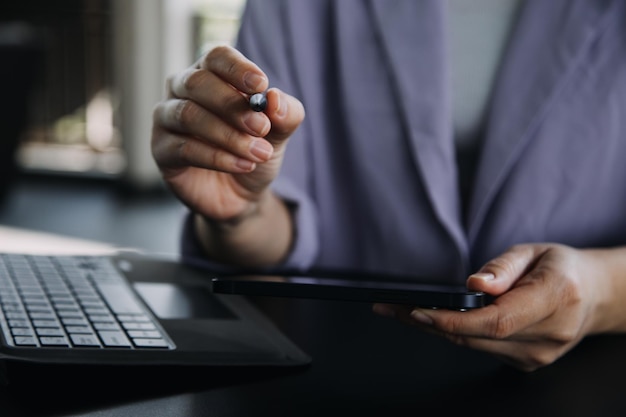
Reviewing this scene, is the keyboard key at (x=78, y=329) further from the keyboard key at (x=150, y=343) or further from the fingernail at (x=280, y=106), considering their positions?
A: the fingernail at (x=280, y=106)

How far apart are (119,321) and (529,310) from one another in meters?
0.24

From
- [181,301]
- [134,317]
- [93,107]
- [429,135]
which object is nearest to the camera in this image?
[134,317]

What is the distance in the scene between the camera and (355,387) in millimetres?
492

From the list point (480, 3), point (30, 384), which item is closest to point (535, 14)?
point (480, 3)

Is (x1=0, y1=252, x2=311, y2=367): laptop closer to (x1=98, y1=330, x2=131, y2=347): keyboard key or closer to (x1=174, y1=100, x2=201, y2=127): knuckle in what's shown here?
(x1=98, y1=330, x2=131, y2=347): keyboard key

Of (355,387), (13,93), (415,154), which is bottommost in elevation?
(355,387)

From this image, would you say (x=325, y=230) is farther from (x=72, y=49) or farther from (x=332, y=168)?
(x=72, y=49)

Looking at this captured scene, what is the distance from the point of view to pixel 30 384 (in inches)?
18.0

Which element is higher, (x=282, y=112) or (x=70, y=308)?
(x=282, y=112)

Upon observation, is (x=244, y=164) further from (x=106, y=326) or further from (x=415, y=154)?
(x=415, y=154)

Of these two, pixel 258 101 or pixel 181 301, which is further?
pixel 181 301

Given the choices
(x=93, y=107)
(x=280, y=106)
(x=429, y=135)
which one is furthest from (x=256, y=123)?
(x=93, y=107)

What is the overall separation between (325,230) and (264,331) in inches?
14.4

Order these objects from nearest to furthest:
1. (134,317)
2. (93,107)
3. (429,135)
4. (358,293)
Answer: (358,293) < (134,317) < (429,135) < (93,107)
